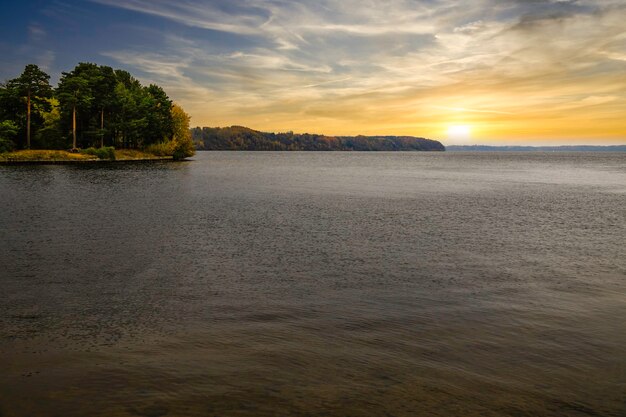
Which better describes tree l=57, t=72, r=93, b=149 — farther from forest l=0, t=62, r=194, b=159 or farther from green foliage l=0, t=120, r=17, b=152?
green foliage l=0, t=120, r=17, b=152

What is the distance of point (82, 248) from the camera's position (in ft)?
80.5

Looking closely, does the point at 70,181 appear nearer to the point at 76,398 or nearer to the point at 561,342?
the point at 76,398

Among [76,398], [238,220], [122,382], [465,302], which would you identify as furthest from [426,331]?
[238,220]

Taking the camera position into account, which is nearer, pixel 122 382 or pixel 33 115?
pixel 122 382

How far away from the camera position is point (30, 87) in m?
111

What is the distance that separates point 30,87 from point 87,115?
17.2m

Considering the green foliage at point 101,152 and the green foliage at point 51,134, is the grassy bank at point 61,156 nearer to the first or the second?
the green foliage at point 101,152

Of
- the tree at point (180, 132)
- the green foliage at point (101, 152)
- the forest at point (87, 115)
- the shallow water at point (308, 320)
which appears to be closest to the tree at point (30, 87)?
the forest at point (87, 115)

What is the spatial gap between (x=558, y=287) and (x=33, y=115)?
138 metres

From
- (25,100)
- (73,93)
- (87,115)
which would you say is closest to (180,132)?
(87,115)

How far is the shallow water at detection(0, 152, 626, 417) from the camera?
9.56m

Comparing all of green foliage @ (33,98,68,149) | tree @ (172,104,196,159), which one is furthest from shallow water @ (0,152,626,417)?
tree @ (172,104,196,159)

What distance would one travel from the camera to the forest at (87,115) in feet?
363

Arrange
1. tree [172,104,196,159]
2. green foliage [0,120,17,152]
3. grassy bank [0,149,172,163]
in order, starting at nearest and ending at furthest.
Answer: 1. green foliage [0,120,17,152]
2. grassy bank [0,149,172,163]
3. tree [172,104,196,159]
